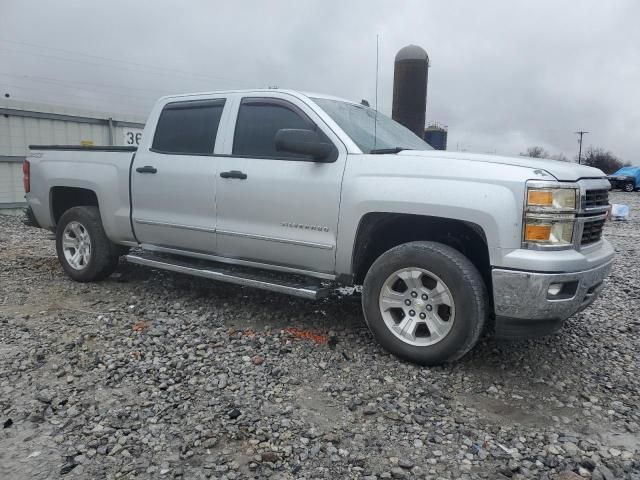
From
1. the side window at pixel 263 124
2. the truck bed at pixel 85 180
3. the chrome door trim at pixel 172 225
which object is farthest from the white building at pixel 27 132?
the side window at pixel 263 124

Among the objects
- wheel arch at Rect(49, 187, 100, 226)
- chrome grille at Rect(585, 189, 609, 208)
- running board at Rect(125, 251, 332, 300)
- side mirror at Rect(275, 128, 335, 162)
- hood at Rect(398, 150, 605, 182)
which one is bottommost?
running board at Rect(125, 251, 332, 300)

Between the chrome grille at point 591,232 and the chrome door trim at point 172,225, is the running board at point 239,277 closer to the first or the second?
the chrome door trim at point 172,225

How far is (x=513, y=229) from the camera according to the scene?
340 centimetres

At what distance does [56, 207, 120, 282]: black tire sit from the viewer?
5.73m

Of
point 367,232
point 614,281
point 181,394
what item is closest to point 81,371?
point 181,394

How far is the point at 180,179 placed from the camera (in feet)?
16.4

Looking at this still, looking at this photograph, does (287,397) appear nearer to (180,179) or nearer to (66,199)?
(180,179)

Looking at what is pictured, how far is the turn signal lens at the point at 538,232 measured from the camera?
133 inches

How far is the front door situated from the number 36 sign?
9.00 metres

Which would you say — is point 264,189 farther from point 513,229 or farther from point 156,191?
point 513,229

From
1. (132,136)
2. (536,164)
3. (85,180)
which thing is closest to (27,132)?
(132,136)

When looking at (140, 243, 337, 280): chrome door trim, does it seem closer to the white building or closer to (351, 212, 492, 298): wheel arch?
(351, 212, 492, 298): wheel arch

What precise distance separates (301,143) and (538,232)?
1.79 metres

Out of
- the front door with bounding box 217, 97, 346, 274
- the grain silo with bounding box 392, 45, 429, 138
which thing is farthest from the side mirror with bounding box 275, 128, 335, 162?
the grain silo with bounding box 392, 45, 429, 138
